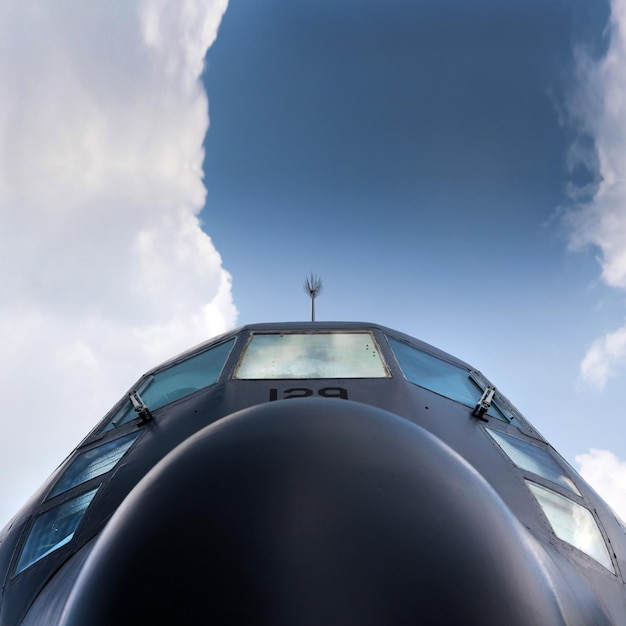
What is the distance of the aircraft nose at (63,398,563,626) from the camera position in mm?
1336

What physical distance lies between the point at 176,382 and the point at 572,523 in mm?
3451

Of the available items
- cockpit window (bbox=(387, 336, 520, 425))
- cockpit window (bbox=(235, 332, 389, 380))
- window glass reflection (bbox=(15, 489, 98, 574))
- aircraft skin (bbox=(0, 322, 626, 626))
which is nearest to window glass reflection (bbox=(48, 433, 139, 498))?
window glass reflection (bbox=(15, 489, 98, 574))

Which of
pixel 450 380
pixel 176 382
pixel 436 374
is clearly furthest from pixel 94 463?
pixel 450 380

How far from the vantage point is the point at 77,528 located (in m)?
3.24

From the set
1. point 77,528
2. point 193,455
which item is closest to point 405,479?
point 193,455

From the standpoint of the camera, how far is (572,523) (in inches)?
135

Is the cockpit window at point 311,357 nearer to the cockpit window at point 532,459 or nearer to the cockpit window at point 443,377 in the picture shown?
the cockpit window at point 443,377

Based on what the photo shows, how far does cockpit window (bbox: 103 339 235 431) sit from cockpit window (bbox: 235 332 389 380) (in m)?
0.28

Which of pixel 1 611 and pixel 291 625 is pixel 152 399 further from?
pixel 291 625

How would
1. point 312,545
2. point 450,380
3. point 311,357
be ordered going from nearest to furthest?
point 312,545 < point 311,357 < point 450,380

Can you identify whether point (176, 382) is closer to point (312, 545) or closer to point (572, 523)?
point (572, 523)

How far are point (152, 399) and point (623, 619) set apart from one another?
3948 mm

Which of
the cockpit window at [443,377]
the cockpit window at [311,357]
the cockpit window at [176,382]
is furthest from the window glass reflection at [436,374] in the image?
the cockpit window at [176,382]

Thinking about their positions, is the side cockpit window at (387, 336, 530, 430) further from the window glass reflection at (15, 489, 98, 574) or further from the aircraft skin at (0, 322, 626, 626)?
the window glass reflection at (15, 489, 98, 574)
